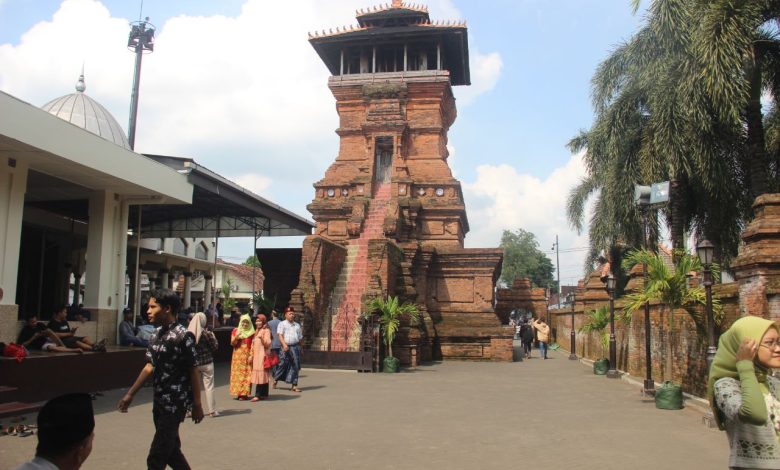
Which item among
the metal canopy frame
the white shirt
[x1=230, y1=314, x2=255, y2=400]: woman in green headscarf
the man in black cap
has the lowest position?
[x1=230, y1=314, x2=255, y2=400]: woman in green headscarf

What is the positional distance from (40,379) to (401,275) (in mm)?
Result: 11349

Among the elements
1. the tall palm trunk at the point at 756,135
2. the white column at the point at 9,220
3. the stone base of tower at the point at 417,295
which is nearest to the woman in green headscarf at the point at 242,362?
the white column at the point at 9,220

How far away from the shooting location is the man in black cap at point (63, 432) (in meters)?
2.32

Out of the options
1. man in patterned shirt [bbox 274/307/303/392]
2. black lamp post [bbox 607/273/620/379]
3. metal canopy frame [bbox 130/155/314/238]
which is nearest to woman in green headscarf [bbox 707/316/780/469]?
man in patterned shirt [bbox 274/307/303/392]

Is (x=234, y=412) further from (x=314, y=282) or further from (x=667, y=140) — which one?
(x=667, y=140)

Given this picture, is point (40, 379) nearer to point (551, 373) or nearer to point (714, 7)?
point (551, 373)

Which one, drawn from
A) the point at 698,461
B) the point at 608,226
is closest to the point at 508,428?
the point at 698,461

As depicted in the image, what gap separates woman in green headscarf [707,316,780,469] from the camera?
128 inches

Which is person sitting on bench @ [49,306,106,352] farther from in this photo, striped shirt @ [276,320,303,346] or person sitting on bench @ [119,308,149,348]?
striped shirt @ [276,320,303,346]

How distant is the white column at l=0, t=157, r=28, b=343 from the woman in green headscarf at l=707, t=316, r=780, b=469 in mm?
10161

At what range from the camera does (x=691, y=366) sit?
11.2 metres

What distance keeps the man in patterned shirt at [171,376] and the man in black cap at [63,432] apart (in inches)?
87.8

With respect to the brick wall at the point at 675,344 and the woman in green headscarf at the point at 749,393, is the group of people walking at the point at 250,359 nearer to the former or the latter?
the brick wall at the point at 675,344

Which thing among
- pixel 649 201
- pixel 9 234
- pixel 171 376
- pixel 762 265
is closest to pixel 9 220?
pixel 9 234
